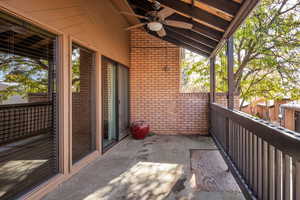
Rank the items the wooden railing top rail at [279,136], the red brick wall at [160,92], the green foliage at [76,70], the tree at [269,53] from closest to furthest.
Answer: the wooden railing top rail at [279,136]
the green foliage at [76,70]
the tree at [269,53]
the red brick wall at [160,92]

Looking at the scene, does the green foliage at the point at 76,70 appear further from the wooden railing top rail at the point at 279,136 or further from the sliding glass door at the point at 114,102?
the wooden railing top rail at the point at 279,136

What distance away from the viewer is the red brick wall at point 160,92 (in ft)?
18.5

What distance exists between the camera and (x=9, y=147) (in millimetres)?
2119

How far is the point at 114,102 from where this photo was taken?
15.0 feet

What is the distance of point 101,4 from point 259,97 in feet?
18.1

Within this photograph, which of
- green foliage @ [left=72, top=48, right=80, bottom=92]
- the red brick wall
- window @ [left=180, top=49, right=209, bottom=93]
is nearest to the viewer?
green foliage @ [left=72, top=48, right=80, bottom=92]

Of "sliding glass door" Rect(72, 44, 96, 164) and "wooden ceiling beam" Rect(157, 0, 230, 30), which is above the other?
"wooden ceiling beam" Rect(157, 0, 230, 30)

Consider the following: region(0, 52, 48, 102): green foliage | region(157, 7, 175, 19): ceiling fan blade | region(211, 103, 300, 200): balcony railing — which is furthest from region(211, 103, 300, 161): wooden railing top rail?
region(0, 52, 48, 102): green foliage

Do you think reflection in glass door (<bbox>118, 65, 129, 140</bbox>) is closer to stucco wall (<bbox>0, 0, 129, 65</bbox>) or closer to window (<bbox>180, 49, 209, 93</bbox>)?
stucco wall (<bbox>0, 0, 129, 65</bbox>)

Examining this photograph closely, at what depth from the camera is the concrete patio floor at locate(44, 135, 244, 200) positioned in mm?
2266

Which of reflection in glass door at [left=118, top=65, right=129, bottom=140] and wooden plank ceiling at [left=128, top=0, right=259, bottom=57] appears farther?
reflection in glass door at [left=118, top=65, right=129, bottom=140]

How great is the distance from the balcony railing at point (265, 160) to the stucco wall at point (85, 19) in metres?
2.66

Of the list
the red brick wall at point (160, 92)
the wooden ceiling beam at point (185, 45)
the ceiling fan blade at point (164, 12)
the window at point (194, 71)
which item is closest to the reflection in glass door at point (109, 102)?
the red brick wall at point (160, 92)

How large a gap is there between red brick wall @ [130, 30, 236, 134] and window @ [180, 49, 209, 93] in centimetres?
59
